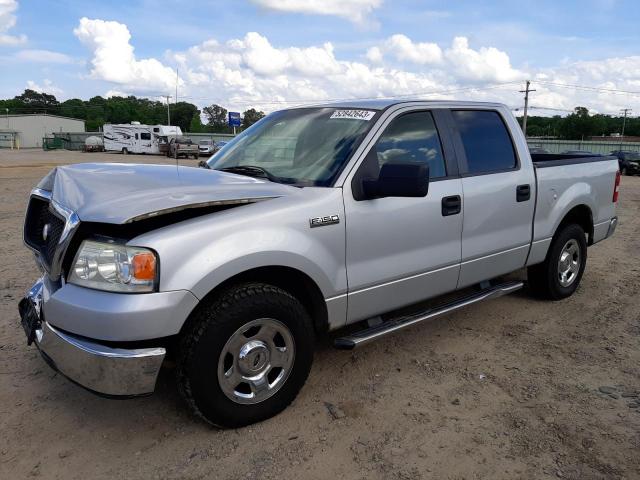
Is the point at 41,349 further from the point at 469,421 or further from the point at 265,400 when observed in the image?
the point at 469,421

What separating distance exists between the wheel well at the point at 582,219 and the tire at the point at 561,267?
69 millimetres

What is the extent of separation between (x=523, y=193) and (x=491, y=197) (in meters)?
0.48

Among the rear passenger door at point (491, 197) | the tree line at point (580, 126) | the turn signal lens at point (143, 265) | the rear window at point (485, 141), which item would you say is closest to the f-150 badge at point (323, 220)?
the turn signal lens at point (143, 265)

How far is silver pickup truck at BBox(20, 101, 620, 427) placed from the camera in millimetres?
2512

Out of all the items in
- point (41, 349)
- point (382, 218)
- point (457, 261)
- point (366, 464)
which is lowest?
point (366, 464)

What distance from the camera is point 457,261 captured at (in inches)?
153

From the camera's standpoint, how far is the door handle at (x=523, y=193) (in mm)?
4352

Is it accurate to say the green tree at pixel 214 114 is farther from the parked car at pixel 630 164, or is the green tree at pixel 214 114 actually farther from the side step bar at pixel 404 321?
the side step bar at pixel 404 321

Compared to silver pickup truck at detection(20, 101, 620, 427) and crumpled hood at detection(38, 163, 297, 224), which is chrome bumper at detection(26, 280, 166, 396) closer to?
silver pickup truck at detection(20, 101, 620, 427)

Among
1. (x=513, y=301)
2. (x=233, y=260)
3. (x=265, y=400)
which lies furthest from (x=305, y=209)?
(x=513, y=301)

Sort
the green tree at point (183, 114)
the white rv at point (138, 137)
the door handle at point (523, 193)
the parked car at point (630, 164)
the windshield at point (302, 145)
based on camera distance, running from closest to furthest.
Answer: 1. the windshield at point (302, 145)
2. the door handle at point (523, 193)
3. the parked car at point (630, 164)
4. the white rv at point (138, 137)
5. the green tree at point (183, 114)

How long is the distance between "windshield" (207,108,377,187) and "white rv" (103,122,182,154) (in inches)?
1722

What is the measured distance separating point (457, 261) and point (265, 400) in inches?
69.6

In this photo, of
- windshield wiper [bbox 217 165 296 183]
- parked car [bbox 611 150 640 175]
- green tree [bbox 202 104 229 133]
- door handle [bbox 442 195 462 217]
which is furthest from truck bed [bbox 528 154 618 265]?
green tree [bbox 202 104 229 133]
